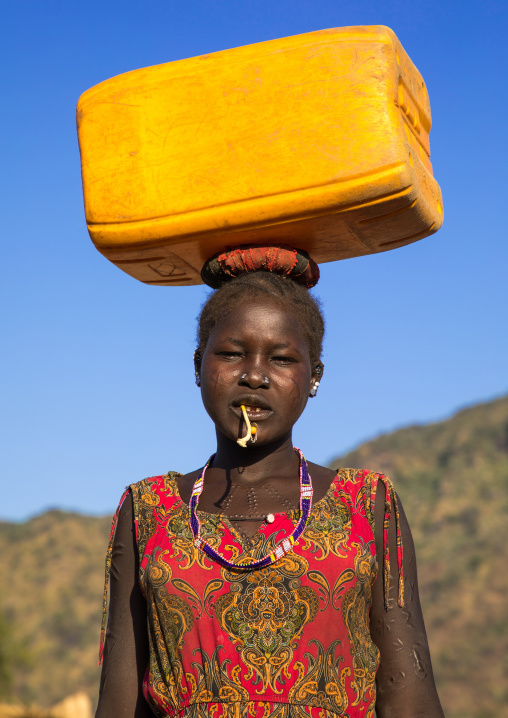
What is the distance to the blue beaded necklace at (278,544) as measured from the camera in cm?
267

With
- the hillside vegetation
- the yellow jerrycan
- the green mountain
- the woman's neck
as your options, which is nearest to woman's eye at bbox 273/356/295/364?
the woman's neck

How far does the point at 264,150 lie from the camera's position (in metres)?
2.69

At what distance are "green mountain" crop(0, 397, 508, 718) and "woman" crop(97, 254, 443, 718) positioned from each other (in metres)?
24.7

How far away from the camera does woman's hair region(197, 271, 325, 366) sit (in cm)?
295

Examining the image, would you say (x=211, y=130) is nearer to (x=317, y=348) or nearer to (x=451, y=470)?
(x=317, y=348)

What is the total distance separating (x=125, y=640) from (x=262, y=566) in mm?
551

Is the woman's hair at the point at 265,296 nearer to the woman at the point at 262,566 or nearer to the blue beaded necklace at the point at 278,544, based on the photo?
the woman at the point at 262,566

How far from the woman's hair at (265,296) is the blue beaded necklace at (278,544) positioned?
1.35 feet

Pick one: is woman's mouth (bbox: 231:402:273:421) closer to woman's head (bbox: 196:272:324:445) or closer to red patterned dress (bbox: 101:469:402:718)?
woman's head (bbox: 196:272:324:445)

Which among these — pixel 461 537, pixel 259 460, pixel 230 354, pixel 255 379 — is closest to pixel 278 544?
pixel 259 460

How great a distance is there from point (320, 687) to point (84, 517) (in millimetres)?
48963

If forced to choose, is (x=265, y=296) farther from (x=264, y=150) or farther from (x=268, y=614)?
(x=268, y=614)

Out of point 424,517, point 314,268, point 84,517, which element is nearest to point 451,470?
point 424,517

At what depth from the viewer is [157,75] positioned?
2854mm
